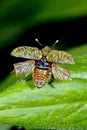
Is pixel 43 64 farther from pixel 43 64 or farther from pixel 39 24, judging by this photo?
pixel 39 24

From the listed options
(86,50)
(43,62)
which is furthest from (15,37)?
(43,62)

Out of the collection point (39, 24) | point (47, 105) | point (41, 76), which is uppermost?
point (39, 24)

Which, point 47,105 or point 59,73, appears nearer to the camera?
point 47,105

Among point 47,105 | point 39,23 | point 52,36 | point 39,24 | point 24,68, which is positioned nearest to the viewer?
point 47,105

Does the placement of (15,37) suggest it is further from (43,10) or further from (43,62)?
(43,62)

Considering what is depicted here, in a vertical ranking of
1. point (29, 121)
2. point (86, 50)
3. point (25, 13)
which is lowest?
point (29, 121)

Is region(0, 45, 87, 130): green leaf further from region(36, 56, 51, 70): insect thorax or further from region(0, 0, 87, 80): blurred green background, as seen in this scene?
region(0, 0, 87, 80): blurred green background

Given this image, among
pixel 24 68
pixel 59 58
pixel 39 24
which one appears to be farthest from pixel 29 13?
pixel 59 58

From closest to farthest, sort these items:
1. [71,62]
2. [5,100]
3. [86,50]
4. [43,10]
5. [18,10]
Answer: [5,100]
[71,62]
[86,50]
[43,10]
[18,10]
